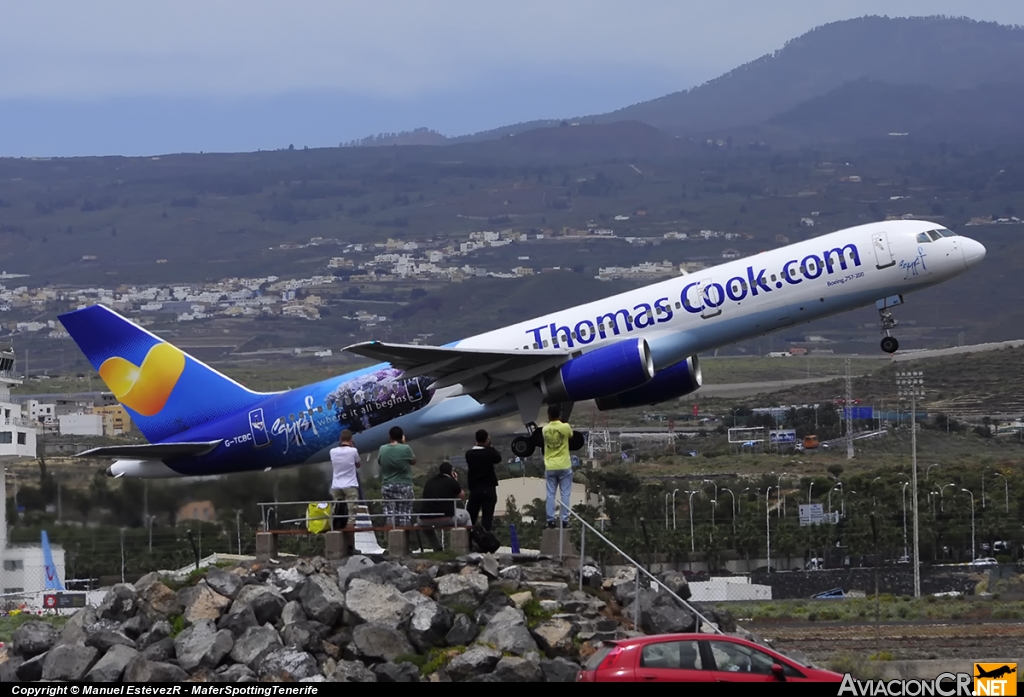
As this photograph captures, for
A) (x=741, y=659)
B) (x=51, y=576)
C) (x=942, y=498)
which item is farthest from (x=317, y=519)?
(x=942, y=498)

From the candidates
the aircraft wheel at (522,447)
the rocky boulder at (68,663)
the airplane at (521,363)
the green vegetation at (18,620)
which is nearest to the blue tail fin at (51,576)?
the green vegetation at (18,620)

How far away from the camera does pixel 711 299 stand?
1526 inches

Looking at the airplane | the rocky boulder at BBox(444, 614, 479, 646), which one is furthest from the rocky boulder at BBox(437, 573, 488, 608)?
the airplane

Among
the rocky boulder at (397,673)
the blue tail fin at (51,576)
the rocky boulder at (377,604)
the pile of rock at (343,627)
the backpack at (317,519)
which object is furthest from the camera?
the blue tail fin at (51,576)

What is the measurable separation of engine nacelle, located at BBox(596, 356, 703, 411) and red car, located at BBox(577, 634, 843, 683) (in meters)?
19.8

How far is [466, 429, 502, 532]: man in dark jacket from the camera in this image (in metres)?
27.1

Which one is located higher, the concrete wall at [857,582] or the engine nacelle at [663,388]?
the engine nacelle at [663,388]

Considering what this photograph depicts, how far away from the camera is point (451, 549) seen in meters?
27.8

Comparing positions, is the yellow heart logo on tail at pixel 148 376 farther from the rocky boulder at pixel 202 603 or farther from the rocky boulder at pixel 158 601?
the rocky boulder at pixel 202 603

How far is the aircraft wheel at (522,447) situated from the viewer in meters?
39.1

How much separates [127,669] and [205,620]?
1583 mm

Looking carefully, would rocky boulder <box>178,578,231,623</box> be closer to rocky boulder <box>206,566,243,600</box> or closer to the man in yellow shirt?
rocky boulder <box>206,566,243,600</box>

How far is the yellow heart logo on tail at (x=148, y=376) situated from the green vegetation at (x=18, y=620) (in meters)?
6.47

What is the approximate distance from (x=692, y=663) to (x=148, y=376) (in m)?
24.5
